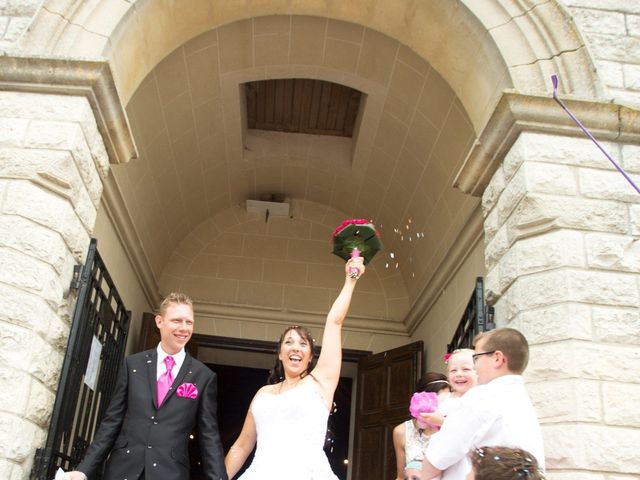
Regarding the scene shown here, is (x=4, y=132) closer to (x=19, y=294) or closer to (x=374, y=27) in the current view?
(x=19, y=294)

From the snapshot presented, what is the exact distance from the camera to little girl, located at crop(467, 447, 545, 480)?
7.02 ft

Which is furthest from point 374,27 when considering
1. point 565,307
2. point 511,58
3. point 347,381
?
point 347,381

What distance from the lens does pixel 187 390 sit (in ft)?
12.7

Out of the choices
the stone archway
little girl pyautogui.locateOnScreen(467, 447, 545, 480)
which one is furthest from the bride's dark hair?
the stone archway

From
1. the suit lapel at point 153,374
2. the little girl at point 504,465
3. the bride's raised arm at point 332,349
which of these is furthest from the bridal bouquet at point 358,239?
the little girl at point 504,465

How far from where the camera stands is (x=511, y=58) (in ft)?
16.0

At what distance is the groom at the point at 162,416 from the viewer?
3.64m

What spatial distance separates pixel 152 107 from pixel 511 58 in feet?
10.5

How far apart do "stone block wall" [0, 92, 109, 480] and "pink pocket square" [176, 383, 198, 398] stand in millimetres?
851

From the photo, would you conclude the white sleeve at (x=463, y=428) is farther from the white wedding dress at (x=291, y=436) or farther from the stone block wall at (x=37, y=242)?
the stone block wall at (x=37, y=242)

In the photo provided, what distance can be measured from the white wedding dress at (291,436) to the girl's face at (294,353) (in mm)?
143

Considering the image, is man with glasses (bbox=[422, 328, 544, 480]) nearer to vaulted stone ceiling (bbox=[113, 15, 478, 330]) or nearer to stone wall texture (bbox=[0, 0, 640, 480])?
stone wall texture (bbox=[0, 0, 640, 480])

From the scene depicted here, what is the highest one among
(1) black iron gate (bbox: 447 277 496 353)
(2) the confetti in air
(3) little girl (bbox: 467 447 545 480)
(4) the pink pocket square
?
(2) the confetti in air

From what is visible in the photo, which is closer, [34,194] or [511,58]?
[34,194]
